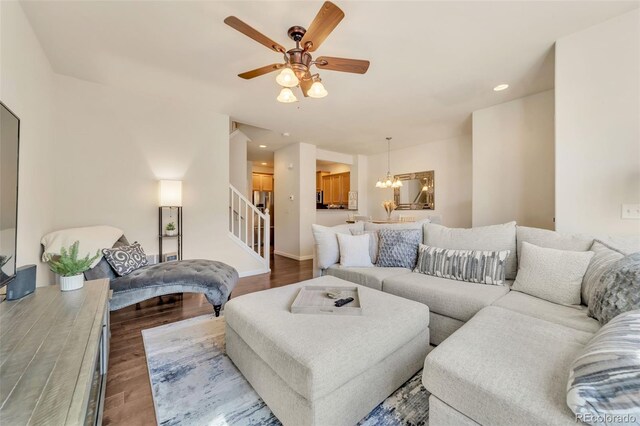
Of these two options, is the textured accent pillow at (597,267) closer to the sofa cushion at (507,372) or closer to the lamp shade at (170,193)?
the sofa cushion at (507,372)

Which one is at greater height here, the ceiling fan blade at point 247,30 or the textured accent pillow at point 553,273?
the ceiling fan blade at point 247,30

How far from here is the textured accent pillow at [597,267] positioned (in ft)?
4.90

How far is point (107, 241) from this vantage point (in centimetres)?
268

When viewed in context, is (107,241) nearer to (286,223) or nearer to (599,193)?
(286,223)

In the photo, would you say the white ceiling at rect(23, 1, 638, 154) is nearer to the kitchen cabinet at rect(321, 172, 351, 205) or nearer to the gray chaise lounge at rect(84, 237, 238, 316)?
the gray chaise lounge at rect(84, 237, 238, 316)

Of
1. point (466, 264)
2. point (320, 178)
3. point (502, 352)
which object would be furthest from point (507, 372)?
point (320, 178)

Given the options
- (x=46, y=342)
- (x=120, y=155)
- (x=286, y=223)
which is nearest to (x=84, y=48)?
(x=120, y=155)

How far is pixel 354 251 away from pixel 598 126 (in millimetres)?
2321

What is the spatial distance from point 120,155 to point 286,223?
3.38m

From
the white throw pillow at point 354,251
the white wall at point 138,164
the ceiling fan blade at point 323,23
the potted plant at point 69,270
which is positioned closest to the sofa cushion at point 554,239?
the white throw pillow at point 354,251

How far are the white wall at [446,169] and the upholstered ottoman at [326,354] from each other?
4.20 metres

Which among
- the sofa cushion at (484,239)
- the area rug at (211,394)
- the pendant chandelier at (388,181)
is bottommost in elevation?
→ the area rug at (211,394)

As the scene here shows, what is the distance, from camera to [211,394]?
4.76 feet

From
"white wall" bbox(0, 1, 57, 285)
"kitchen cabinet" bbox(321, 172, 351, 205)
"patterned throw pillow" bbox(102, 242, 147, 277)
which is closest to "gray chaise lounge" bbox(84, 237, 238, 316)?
"patterned throw pillow" bbox(102, 242, 147, 277)
